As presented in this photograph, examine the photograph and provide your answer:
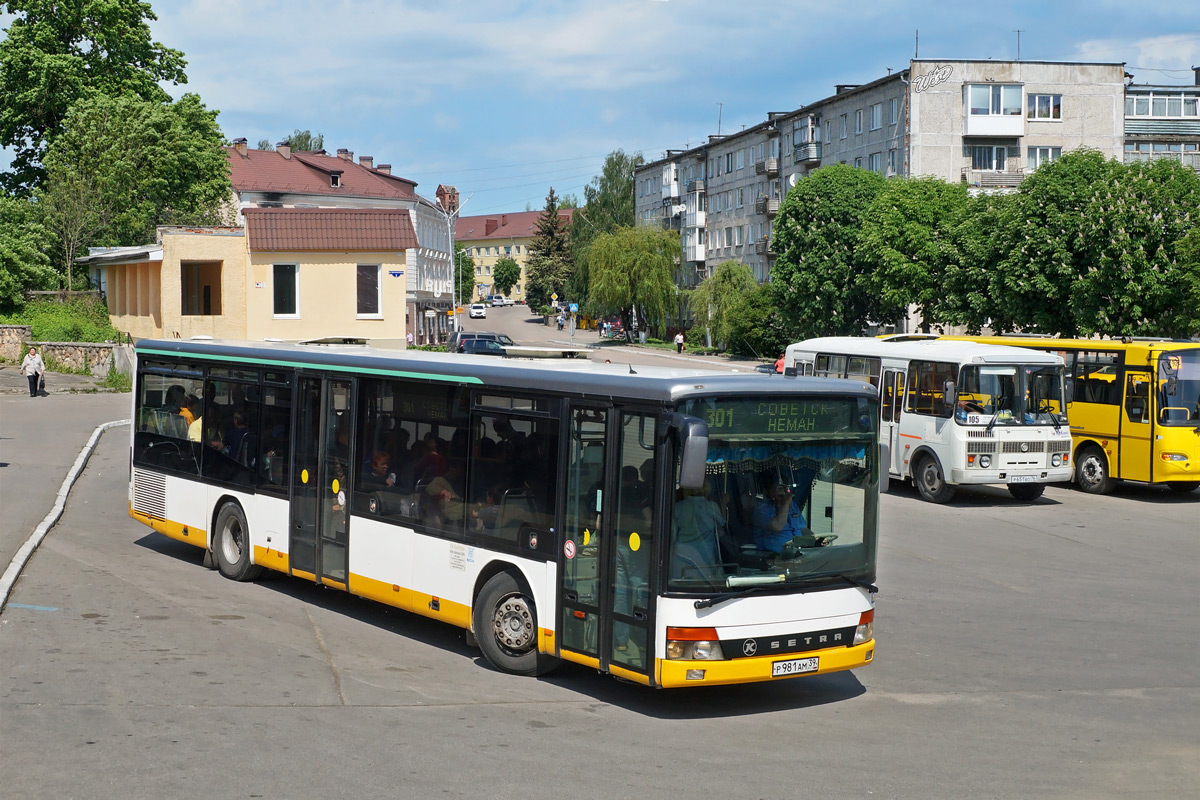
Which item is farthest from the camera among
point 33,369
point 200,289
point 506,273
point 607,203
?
point 506,273

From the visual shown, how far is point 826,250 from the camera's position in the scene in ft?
215

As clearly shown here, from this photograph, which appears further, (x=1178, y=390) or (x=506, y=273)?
(x=506, y=273)

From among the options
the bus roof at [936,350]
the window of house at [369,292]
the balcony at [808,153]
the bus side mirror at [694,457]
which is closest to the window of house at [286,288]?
the window of house at [369,292]

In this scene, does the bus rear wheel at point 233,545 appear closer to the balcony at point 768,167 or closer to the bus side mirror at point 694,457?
the bus side mirror at point 694,457

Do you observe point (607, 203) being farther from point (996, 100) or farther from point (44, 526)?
point (44, 526)

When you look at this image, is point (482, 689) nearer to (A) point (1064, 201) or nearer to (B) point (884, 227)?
(A) point (1064, 201)

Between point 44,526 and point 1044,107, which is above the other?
point 1044,107

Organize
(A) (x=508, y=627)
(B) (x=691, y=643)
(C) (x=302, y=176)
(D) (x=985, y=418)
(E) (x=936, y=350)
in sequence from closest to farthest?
(B) (x=691, y=643)
(A) (x=508, y=627)
(D) (x=985, y=418)
(E) (x=936, y=350)
(C) (x=302, y=176)

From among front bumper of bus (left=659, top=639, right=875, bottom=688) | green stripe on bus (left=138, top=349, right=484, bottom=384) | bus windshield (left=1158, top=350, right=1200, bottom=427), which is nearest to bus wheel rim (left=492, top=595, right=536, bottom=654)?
front bumper of bus (left=659, top=639, right=875, bottom=688)

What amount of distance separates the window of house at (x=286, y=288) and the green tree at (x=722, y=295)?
123 feet

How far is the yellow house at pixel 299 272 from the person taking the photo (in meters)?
41.8

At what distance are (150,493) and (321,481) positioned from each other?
4.45 meters

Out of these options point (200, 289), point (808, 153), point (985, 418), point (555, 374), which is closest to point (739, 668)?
point (555, 374)

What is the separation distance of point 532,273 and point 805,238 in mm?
71485
